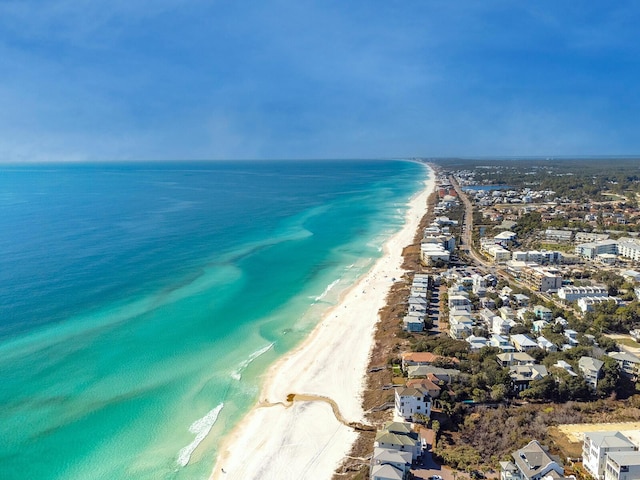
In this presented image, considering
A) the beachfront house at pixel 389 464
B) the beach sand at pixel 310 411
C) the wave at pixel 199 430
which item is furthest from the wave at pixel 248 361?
the beachfront house at pixel 389 464

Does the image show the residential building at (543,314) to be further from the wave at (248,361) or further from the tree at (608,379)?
the wave at (248,361)

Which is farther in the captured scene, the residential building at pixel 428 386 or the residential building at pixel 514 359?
the residential building at pixel 514 359

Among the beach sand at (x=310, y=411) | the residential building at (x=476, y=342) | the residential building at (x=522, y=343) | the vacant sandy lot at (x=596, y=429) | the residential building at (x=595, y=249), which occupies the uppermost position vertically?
the residential building at (x=595, y=249)

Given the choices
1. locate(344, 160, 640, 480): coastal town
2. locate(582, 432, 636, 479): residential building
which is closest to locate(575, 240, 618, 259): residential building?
locate(344, 160, 640, 480): coastal town

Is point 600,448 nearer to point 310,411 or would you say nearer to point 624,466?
point 624,466

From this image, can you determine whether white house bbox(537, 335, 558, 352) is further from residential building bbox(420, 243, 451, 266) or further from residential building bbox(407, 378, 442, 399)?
residential building bbox(420, 243, 451, 266)

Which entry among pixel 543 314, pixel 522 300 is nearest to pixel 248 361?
pixel 543 314
